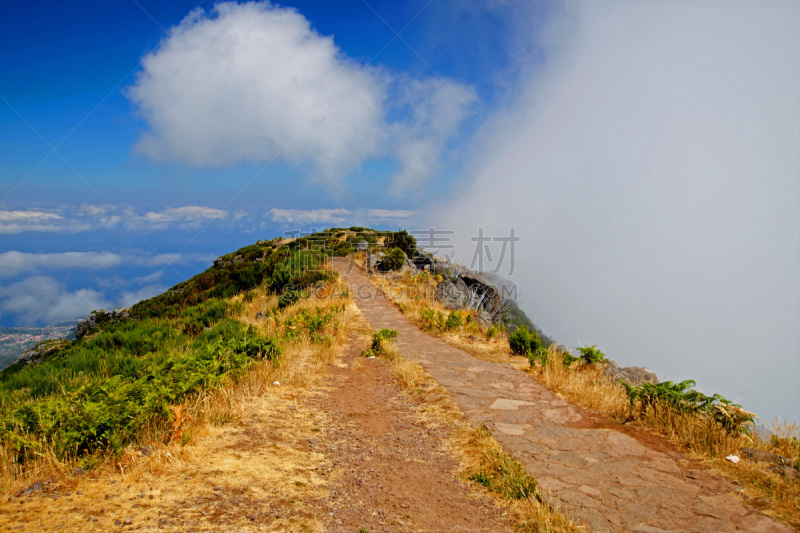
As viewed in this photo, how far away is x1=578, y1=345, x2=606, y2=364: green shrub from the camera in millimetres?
8031

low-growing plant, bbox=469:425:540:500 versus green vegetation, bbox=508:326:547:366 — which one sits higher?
green vegetation, bbox=508:326:547:366

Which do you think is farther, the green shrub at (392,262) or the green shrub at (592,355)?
the green shrub at (392,262)

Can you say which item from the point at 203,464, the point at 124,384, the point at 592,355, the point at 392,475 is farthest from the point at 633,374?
the point at 124,384

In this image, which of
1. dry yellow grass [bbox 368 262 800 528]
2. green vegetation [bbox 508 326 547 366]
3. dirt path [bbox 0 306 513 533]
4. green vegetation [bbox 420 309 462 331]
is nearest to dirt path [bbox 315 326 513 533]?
dirt path [bbox 0 306 513 533]

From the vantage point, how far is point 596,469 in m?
4.18

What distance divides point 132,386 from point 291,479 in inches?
87.9

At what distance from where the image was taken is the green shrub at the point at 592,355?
26.3 feet

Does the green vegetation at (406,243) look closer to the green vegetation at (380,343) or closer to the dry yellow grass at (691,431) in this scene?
the green vegetation at (380,343)

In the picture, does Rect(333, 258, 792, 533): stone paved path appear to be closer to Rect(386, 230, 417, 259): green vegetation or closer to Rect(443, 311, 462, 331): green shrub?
Rect(443, 311, 462, 331): green shrub

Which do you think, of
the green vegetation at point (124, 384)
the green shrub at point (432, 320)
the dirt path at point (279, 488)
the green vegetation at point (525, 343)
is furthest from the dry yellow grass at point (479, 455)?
the green shrub at point (432, 320)

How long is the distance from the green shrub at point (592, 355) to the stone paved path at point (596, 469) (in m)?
1.64

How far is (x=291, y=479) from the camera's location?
12.3 feet

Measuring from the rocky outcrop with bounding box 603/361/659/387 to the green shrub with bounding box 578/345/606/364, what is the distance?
36cm

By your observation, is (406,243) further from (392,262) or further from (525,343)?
Result: (525,343)
